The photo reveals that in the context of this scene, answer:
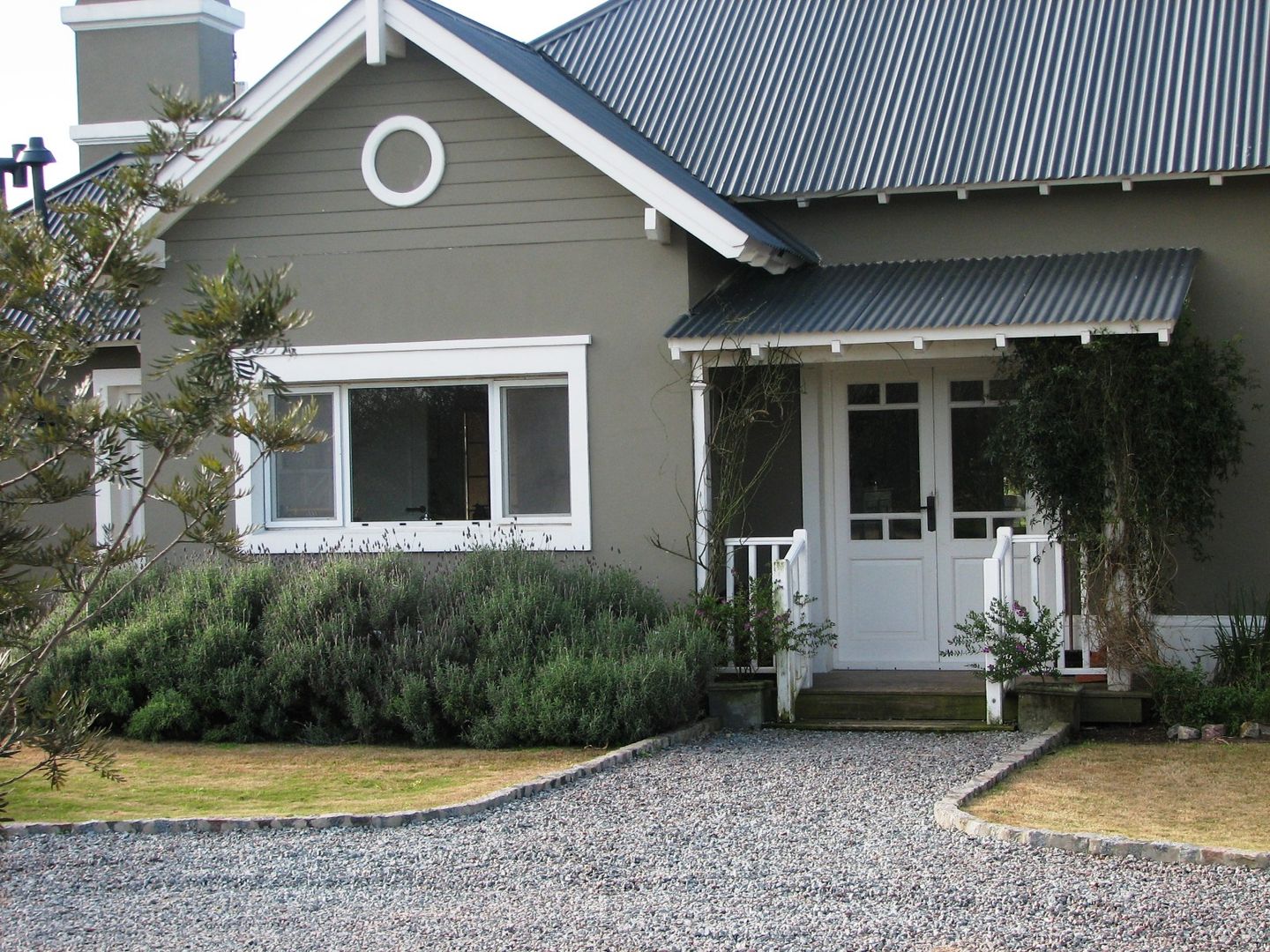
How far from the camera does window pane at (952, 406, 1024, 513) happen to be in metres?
11.4

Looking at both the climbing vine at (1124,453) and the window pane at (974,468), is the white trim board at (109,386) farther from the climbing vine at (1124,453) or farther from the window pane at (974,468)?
the climbing vine at (1124,453)

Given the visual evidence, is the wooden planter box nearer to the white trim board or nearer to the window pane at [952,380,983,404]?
the window pane at [952,380,983,404]

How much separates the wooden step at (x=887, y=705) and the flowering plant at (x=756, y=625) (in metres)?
0.37

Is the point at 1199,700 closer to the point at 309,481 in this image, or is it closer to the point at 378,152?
the point at 309,481

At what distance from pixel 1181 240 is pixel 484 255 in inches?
201

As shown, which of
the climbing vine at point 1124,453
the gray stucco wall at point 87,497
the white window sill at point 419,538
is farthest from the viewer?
the gray stucco wall at point 87,497

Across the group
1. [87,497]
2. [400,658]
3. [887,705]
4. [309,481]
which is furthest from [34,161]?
[887,705]

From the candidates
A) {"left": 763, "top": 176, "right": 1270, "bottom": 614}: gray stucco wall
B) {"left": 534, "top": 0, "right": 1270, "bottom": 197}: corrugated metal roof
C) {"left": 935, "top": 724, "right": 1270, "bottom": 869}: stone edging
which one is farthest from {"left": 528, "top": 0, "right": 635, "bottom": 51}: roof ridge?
{"left": 935, "top": 724, "right": 1270, "bottom": 869}: stone edging

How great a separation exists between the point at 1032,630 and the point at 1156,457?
53.6 inches

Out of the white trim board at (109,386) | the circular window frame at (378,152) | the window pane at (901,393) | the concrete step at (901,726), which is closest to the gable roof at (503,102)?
the circular window frame at (378,152)

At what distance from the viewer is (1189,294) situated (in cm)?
1098

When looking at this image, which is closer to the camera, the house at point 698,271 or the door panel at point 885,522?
the house at point 698,271

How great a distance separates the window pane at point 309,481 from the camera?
11555mm

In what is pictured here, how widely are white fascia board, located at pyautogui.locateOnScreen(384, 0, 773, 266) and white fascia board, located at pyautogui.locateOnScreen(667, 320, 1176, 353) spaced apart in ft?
2.02
